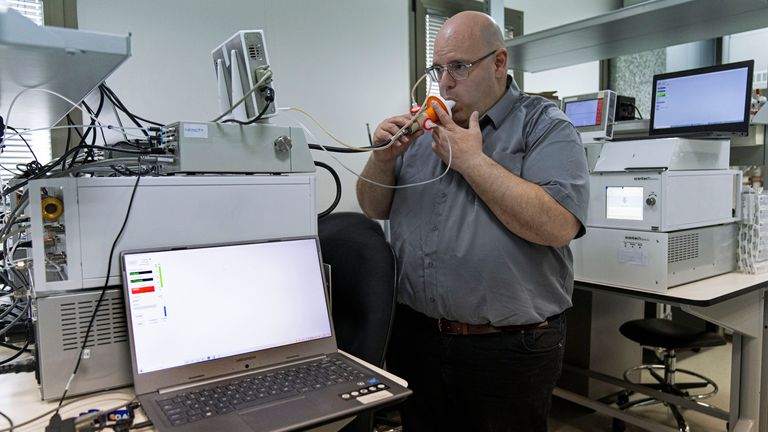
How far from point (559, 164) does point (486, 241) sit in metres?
0.25

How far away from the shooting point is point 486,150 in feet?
4.55

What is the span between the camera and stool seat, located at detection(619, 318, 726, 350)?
2264mm

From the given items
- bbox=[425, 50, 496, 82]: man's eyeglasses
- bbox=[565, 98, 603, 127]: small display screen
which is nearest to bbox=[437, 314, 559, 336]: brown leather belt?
bbox=[425, 50, 496, 82]: man's eyeglasses

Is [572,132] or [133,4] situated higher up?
[133,4]

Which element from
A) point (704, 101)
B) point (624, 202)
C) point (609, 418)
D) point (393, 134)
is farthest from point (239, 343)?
point (609, 418)

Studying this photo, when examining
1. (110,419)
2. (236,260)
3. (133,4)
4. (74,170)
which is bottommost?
(110,419)

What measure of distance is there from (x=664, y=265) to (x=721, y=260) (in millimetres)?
466

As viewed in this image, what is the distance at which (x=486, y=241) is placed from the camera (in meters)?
1.30

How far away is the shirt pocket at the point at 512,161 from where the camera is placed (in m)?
1.33

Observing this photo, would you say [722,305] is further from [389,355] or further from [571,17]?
[571,17]

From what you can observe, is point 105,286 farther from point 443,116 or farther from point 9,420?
point 443,116

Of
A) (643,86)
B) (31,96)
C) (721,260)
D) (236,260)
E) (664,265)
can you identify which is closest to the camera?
(31,96)

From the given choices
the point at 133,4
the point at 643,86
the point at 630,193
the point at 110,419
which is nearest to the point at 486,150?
the point at 630,193

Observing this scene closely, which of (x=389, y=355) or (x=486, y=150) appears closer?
(x=486, y=150)
